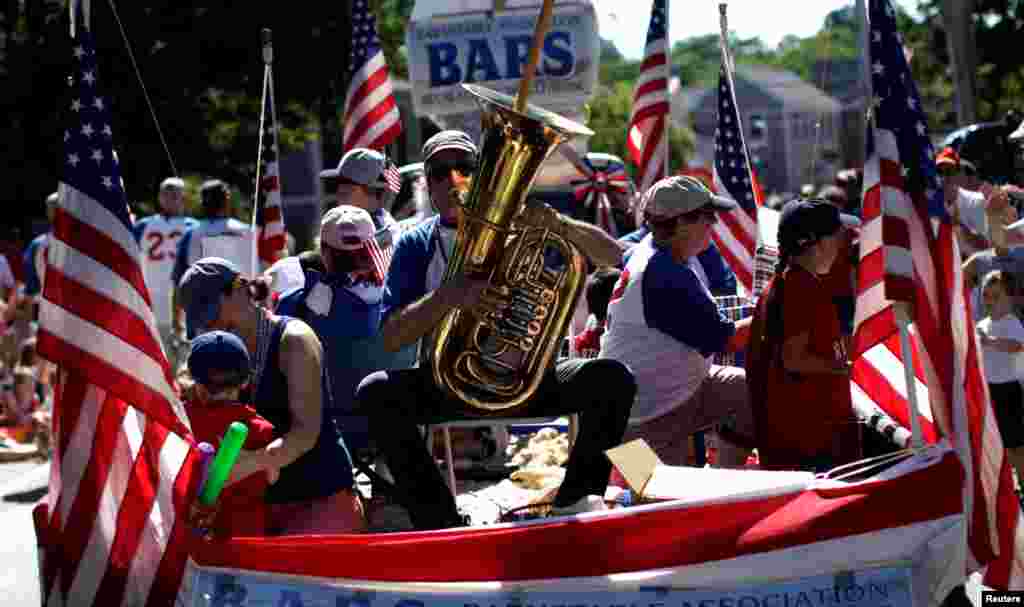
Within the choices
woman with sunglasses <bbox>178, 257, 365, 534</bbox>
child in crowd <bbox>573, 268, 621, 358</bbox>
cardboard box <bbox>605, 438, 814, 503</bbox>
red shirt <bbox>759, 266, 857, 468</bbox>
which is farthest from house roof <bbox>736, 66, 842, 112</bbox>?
cardboard box <bbox>605, 438, 814, 503</bbox>

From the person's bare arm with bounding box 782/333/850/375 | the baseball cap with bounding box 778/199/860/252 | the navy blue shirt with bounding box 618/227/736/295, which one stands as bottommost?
the navy blue shirt with bounding box 618/227/736/295

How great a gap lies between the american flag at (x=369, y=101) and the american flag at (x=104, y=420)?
6326mm

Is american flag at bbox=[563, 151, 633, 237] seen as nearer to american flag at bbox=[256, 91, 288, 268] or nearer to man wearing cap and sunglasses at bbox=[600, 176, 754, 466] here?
american flag at bbox=[256, 91, 288, 268]

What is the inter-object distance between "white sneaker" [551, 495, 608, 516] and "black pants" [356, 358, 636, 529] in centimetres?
8

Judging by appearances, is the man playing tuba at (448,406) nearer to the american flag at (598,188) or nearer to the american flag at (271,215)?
the american flag at (271,215)

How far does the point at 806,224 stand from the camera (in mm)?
6582

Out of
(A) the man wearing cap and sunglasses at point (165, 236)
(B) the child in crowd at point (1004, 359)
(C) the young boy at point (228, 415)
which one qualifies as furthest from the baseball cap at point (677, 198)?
(A) the man wearing cap and sunglasses at point (165, 236)

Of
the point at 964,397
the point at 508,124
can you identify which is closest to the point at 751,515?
the point at 964,397

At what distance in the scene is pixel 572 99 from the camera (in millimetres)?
14312

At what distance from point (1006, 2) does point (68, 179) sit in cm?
3991

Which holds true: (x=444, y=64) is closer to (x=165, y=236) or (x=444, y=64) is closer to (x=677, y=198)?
(x=165, y=236)

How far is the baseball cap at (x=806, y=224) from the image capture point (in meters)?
6.57

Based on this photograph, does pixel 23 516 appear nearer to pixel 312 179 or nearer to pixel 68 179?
pixel 68 179

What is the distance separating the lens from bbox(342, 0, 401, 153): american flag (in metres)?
12.6
